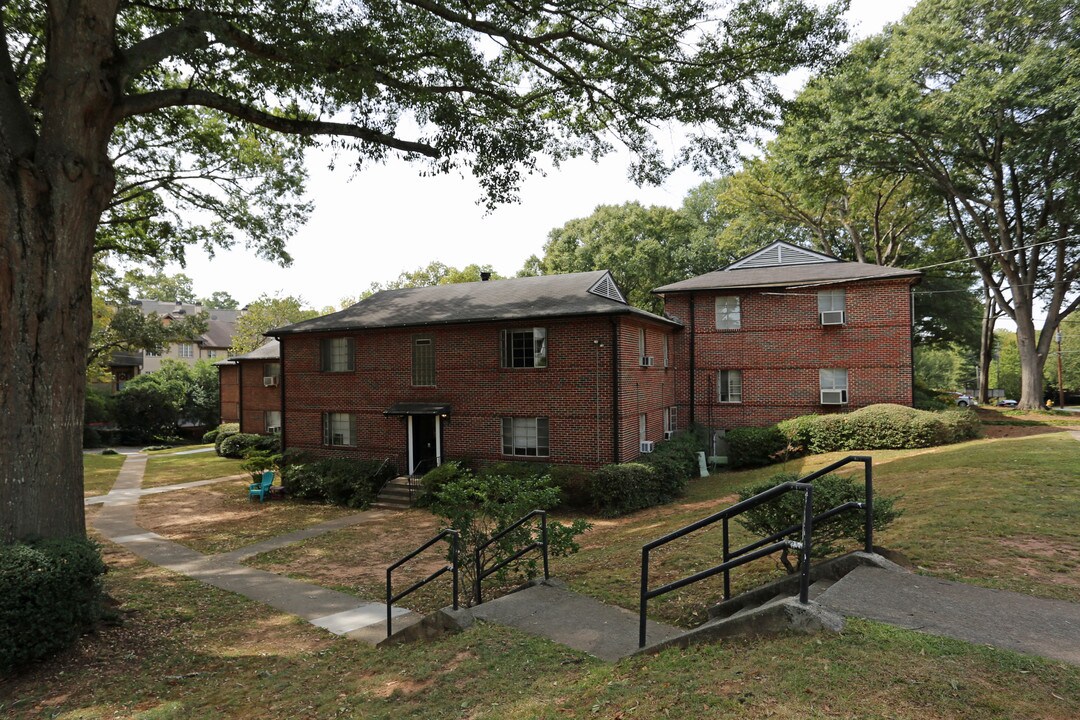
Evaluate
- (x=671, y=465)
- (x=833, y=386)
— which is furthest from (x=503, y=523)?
(x=833, y=386)

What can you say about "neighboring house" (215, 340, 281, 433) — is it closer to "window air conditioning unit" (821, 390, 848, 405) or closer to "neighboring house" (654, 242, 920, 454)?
"neighboring house" (654, 242, 920, 454)

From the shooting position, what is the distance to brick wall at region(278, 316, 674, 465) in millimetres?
16500

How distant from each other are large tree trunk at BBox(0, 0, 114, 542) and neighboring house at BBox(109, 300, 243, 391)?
42971 mm

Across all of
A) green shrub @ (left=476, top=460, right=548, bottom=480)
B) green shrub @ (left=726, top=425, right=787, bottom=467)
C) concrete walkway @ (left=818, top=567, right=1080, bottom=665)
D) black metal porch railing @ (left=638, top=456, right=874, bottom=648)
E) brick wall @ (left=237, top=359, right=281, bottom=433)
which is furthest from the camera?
brick wall @ (left=237, top=359, right=281, bottom=433)

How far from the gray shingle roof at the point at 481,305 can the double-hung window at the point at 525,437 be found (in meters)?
3.25

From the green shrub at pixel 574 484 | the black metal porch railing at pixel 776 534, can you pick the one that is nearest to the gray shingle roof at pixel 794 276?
the green shrub at pixel 574 484

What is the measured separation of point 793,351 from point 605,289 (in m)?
8.11

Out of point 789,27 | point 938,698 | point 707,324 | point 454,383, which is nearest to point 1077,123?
point 707,324

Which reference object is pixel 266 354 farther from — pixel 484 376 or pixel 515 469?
pixel 515 469

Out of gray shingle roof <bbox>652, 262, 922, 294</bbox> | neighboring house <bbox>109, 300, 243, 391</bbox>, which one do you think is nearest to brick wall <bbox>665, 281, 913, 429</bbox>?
gray shingle roof <bbox>652, 262, 922, 294</bbox>

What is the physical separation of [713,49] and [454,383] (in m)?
11.9

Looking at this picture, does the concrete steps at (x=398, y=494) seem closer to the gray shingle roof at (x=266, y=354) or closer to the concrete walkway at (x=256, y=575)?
the concrete walkway at (x=256, y=575)

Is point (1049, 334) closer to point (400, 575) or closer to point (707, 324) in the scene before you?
point (707, 324)

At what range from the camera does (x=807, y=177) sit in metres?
26.4
